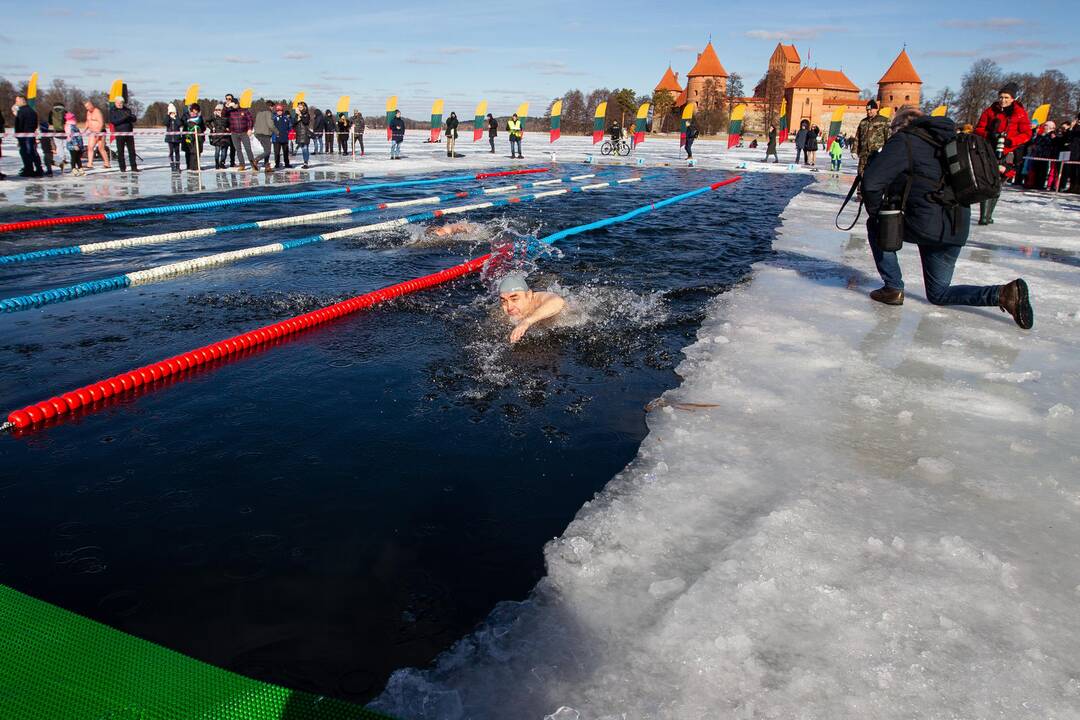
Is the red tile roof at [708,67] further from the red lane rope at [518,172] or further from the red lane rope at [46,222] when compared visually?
the red lane rope at [46,222]

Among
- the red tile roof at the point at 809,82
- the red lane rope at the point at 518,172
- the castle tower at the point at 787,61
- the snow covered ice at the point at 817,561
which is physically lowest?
the snow covered ice at the point at 817,561

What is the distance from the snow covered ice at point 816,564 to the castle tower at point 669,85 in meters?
101

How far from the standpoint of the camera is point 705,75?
89.8 m

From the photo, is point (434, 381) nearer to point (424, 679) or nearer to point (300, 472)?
point (300, 472)

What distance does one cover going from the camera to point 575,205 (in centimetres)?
1459

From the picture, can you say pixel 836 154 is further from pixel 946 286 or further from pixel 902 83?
pixel 902 83

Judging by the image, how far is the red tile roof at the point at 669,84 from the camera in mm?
97875

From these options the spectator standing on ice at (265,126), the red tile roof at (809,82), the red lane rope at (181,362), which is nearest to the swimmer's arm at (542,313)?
the red lane rope at (181,362)

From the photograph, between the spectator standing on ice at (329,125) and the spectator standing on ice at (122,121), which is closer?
the spectator standing on ice at (122,121)

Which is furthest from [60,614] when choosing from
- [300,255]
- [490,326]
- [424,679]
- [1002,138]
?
[1002,138]

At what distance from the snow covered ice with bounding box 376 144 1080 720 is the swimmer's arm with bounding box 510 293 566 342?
1.30 m

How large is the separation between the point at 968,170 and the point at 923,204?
0.37 meters

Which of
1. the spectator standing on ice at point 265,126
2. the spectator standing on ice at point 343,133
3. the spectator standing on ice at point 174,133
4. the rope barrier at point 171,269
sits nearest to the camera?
the rope barrier at point 171,269

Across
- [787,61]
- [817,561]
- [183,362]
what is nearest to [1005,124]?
[817,561]
